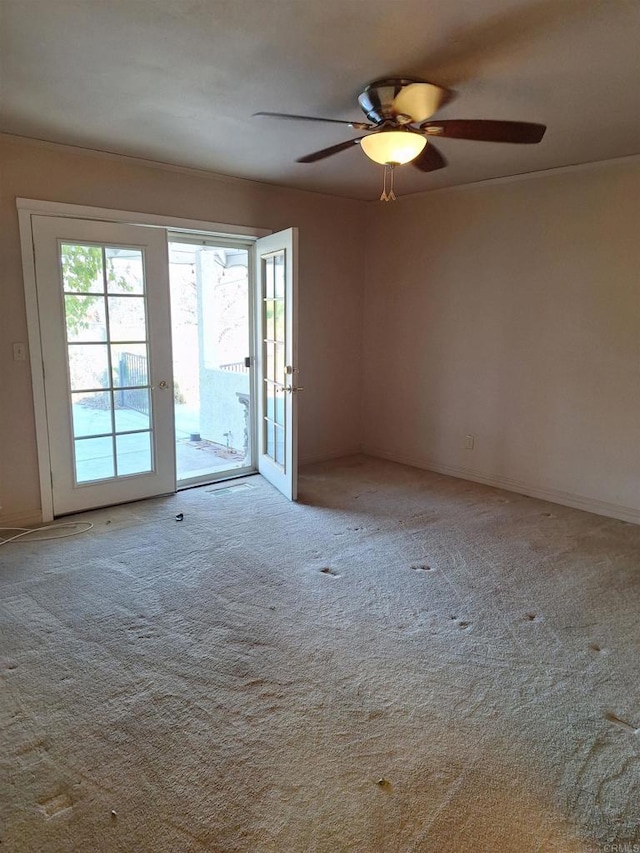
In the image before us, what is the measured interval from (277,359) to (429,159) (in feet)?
6.57

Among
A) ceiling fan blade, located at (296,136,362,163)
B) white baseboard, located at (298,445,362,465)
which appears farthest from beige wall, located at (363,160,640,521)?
ceiling fan blade, located at (296,136,362,163)

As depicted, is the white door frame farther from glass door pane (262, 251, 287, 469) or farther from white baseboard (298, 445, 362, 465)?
white baseboard (298, 445, 362, 465)

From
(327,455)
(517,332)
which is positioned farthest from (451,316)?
(327,455)

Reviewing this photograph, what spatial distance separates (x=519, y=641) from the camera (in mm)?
2465

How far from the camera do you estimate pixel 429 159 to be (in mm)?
2891

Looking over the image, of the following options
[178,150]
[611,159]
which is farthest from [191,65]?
[611,159]

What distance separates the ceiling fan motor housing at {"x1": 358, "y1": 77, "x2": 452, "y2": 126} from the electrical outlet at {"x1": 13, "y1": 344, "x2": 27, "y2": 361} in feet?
8.55

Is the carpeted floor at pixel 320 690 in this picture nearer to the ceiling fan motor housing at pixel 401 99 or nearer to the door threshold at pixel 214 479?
the door threshold at pixel 214 479

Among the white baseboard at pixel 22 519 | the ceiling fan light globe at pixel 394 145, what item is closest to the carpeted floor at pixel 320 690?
the white baseboard at pixel 22 519

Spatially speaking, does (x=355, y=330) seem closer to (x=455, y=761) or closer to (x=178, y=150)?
(x=178, y=150)

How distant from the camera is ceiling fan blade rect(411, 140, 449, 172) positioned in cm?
274

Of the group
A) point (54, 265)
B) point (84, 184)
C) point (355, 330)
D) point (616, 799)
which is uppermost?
point (84, 184)

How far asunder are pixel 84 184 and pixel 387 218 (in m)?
2.81

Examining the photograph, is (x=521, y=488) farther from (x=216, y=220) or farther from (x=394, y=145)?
(x=216, y=220)
